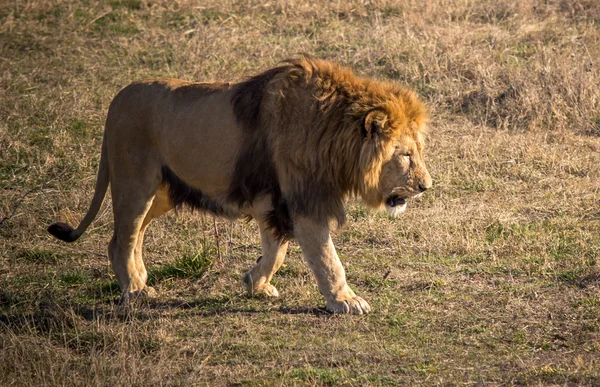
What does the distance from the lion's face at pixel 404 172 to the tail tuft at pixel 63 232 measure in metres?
1.82

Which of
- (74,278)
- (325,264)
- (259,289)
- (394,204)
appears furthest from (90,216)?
(394,204)

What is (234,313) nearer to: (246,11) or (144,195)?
(144,195)

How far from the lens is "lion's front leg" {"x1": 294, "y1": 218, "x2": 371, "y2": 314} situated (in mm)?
4402

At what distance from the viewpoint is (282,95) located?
175 inches

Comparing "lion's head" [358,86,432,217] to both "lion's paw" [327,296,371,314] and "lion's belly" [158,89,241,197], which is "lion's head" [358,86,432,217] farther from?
"lion's belly" [158,89,241,197]

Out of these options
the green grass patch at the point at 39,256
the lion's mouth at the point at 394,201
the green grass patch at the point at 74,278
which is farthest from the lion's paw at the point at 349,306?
the green grass patch at the point at 39,256

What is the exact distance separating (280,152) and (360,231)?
1569 millimetres

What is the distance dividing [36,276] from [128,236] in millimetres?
866

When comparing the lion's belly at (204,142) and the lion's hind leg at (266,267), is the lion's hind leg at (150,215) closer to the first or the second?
the lion's belly at (204,142)

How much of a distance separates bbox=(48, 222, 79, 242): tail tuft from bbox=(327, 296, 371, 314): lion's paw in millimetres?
1566

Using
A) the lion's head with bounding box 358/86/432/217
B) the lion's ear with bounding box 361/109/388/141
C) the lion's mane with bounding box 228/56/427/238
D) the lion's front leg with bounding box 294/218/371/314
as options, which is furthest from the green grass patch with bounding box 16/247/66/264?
the lion's ear with bounding box 361/109/388/141

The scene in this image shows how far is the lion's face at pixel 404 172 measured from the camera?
442 cm

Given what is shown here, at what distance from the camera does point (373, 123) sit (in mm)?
4320

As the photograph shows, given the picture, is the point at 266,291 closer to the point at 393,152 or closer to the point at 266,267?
the point at 266,267
